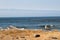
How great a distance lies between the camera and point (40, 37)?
13.0 meters

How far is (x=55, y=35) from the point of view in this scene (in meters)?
13.1

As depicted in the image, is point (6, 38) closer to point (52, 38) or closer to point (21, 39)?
point (21, 39)

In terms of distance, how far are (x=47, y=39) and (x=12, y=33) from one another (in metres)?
2.45

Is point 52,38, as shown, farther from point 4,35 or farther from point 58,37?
point 4,35

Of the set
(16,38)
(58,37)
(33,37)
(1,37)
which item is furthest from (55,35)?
(1,37)

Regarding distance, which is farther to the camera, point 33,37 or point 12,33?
point 12,33

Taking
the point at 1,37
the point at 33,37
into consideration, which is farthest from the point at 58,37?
the point at 1,37

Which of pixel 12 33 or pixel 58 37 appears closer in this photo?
pixel 58 37

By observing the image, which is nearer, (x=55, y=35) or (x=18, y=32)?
(x=55, y=35)

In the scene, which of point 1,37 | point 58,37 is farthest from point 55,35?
point 1,37

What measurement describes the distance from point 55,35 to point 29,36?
1493 millimetres

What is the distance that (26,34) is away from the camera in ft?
44.6

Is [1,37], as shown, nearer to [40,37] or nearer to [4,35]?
[4,35]

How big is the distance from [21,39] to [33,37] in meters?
0.80
